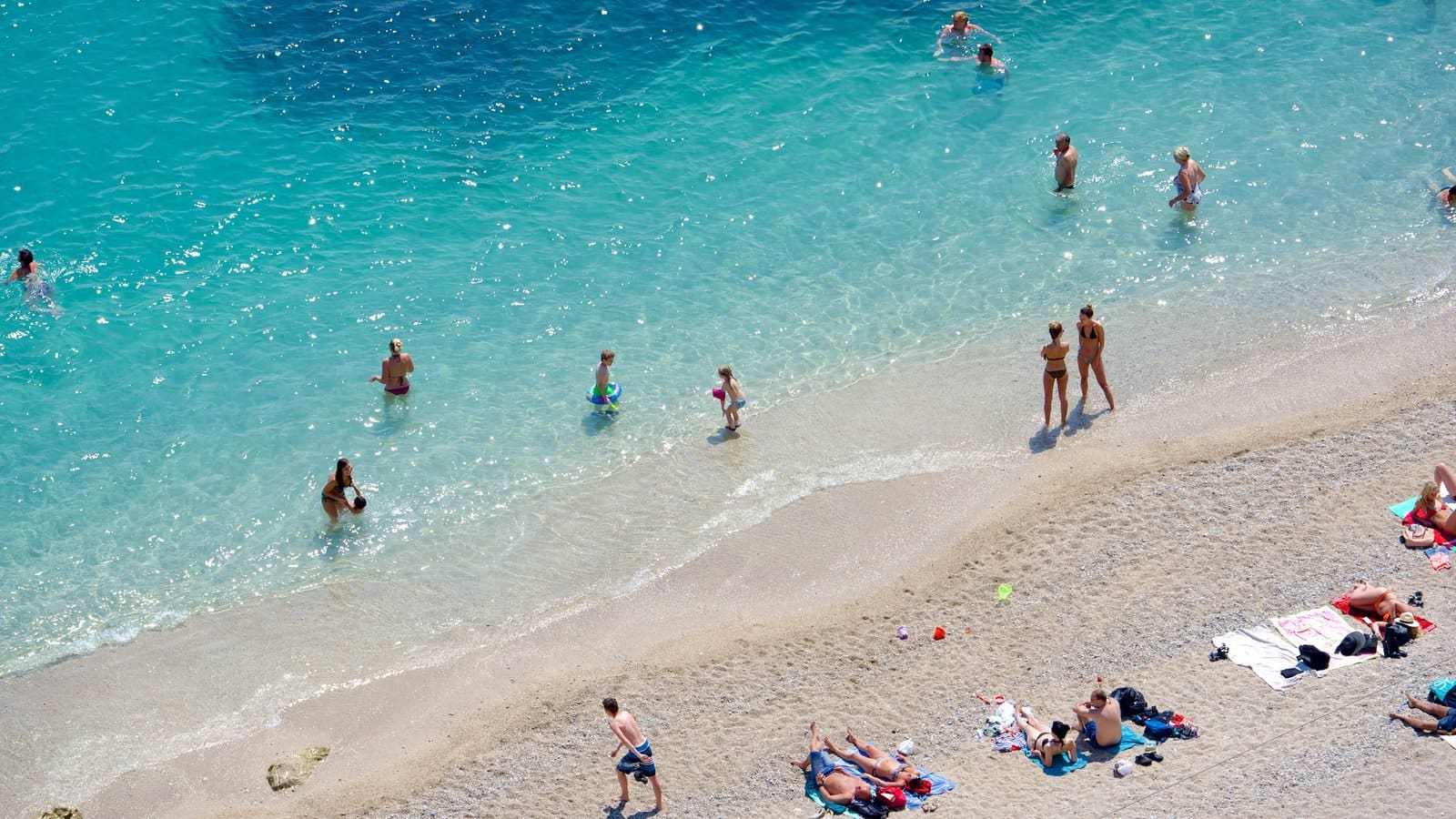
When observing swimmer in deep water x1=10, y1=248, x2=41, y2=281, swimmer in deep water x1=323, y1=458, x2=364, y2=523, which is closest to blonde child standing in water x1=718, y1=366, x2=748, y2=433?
swimmer in deep water x1=323, y1=458, x2=364, y2=523

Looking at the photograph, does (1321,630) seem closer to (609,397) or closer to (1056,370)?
(1056,370)

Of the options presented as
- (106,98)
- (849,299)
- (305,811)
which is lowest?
(305,811)

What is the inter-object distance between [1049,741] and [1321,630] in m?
3.32

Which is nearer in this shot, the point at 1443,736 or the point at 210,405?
the point at 1443,736

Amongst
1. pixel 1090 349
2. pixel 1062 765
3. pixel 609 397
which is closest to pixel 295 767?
pixel 609 397

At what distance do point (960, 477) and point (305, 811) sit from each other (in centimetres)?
838

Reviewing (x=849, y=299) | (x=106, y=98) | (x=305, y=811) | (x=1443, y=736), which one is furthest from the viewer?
(x=106, y=98)

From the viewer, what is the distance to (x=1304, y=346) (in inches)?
675

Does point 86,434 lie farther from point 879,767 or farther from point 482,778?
point 879,767

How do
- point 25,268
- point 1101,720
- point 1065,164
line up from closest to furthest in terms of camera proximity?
point 1101,720, point 25,268, point 1065,164

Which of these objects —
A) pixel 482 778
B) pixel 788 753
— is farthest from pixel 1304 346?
pixel 482 778

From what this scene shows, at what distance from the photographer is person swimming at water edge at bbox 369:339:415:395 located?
16.9m

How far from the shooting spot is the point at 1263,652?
12.5 metres

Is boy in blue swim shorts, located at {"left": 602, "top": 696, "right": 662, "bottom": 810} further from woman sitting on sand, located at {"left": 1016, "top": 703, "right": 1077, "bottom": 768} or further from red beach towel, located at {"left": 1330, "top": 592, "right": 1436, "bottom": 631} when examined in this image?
red beach towel, located at {"left": 1330, "top": 592, "right": 1436, "bottom": 631}
